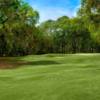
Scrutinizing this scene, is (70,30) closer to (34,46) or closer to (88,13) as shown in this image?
(34,46)

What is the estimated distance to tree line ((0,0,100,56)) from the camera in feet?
138

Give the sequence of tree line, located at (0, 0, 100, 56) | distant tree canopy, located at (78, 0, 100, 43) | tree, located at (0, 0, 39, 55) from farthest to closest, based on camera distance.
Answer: tree, located at (0, 0, 39, 55) < tree line, located at (0, 0, 100, 56) < distant tree canopy, located at (78, 0, 100, 43)

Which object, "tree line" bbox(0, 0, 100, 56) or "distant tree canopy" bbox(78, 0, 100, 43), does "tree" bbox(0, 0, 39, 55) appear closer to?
"tree line" bbox(0, 0, 100, 56)

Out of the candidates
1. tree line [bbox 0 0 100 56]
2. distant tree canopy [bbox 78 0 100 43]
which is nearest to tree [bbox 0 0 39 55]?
tree line [bbox 0 0 100 56]

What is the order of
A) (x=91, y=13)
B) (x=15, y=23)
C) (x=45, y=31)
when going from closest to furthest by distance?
1. (x=91, y=13)
2. (x=15, y=23)
3. (x=45, y=31)

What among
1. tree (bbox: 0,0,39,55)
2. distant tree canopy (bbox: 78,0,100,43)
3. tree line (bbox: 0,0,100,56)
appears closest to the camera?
distant tree canopy (bbox: 78,0,100,43)

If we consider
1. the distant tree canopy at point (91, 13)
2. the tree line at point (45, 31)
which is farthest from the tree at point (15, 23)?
the distant tree canopy at point (91, 13)

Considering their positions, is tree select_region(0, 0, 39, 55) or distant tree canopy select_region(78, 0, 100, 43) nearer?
distant tree canopy select_region(78, 0, 100, 43)

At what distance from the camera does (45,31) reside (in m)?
91.4

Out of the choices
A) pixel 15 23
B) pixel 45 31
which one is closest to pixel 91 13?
pixel 15 23

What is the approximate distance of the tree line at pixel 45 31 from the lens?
4206 cm

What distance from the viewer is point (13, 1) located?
1738 inches

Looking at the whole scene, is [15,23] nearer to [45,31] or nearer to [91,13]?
[91,13]

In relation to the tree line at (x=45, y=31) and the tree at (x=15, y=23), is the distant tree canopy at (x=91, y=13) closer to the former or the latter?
the tree line at (x=45, y=31)
